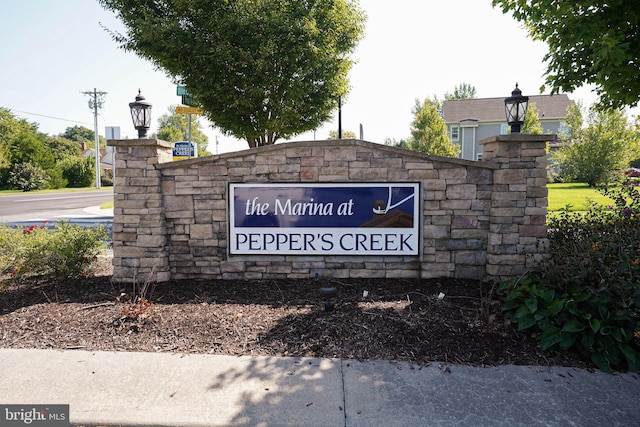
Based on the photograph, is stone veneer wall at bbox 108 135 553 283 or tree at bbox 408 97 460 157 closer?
stone veneer wall at bbox 108 135 553 283

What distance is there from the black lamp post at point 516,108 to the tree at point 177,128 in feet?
142

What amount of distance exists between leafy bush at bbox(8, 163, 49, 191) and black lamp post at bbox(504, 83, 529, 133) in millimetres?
38553

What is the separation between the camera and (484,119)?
38.3 meters

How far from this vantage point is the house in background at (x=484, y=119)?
37375mm

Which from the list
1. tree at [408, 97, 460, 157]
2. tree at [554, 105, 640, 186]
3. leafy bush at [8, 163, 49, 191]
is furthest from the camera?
leafy bush at [8, 163, 49, 191]

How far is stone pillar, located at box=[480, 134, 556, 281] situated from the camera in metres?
5.32

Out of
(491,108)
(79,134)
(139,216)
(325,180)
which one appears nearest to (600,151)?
(491,108)

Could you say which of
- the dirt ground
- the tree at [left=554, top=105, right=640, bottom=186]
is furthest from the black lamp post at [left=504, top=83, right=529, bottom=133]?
the tree at [left=554, top=105, right=640, bottom=186]

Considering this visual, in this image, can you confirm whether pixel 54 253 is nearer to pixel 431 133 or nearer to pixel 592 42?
pixel 592 42

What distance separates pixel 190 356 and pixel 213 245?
89.7 inches

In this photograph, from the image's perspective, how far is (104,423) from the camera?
2.67 metres

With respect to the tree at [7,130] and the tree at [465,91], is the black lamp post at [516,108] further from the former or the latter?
the tree at [465,91]

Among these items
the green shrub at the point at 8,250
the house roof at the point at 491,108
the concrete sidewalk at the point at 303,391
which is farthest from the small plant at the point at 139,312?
the house roof at the point at 491,108

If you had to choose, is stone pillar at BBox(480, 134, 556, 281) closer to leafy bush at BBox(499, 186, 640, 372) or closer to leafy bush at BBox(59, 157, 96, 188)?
leafy bush at BBox(499, 186, 640, 372)
